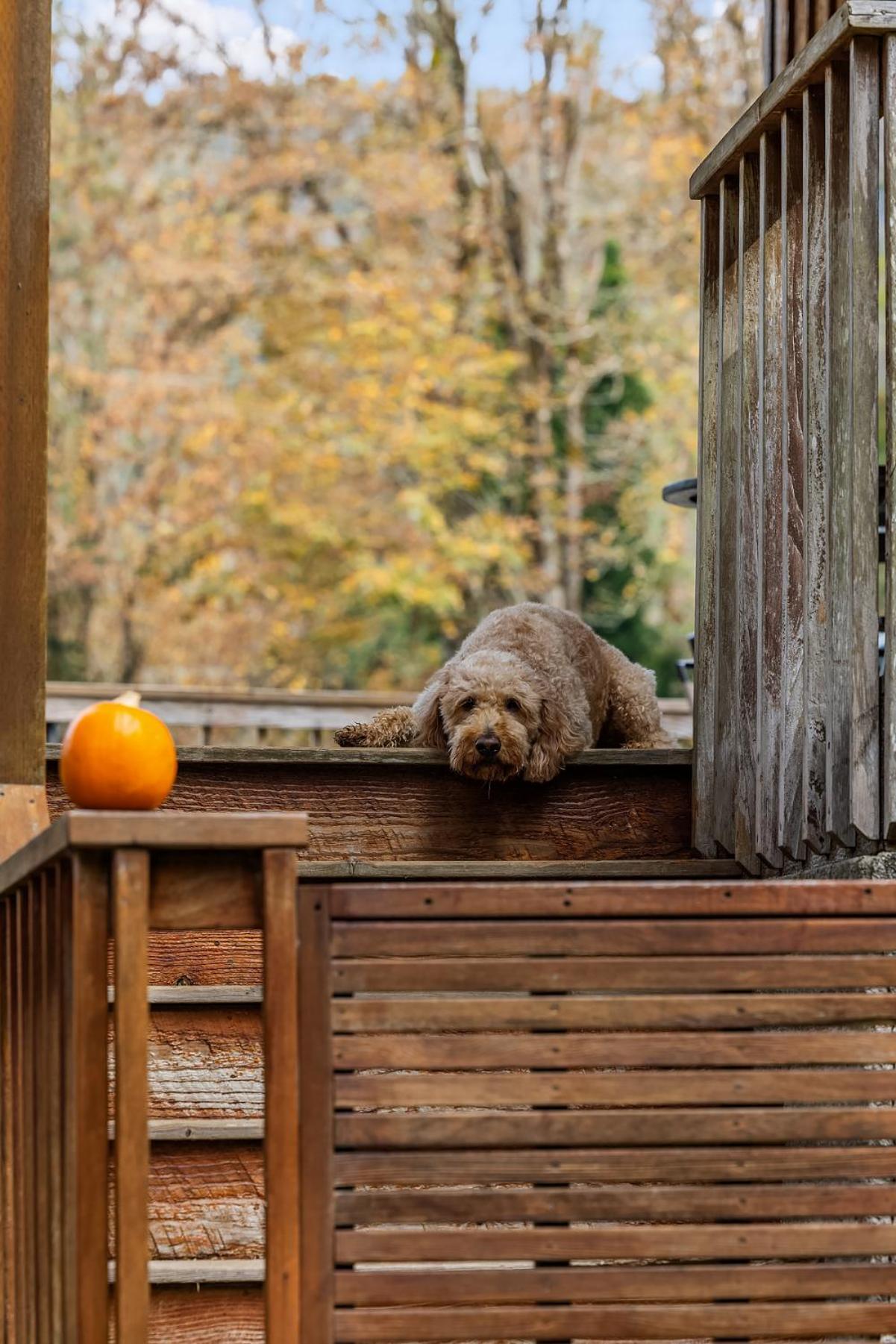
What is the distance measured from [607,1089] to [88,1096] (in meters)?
0.65

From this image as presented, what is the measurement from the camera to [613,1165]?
6.79 ft

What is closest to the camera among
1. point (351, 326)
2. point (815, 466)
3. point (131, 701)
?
point (131, 701)

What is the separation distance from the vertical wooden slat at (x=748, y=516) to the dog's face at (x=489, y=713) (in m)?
0.58

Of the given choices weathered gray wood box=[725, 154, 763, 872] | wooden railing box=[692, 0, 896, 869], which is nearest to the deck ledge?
wooden railing box=[692, 0, 896, 869]

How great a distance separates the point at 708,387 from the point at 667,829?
1.02m

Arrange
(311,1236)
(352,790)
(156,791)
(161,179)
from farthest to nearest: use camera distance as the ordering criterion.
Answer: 1. (161,179)
2. (352,790)
3. (156,791)
4. (311,1236)

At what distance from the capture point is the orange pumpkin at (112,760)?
7.21 ft

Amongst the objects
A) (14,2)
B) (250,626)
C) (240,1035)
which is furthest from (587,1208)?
(250,626)

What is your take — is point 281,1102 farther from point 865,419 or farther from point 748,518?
point 748,518

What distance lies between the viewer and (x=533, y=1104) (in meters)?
2.07

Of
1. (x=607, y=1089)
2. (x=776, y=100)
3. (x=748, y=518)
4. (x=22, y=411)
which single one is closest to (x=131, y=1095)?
(x=607, y=1089)

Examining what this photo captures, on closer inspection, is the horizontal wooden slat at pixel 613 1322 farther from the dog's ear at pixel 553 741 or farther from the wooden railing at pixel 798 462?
the dog's ear at pixel 553 741

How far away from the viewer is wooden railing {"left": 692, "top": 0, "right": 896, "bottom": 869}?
8.91 feet

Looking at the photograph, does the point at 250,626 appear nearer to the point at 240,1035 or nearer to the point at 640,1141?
the point at 240,1035
